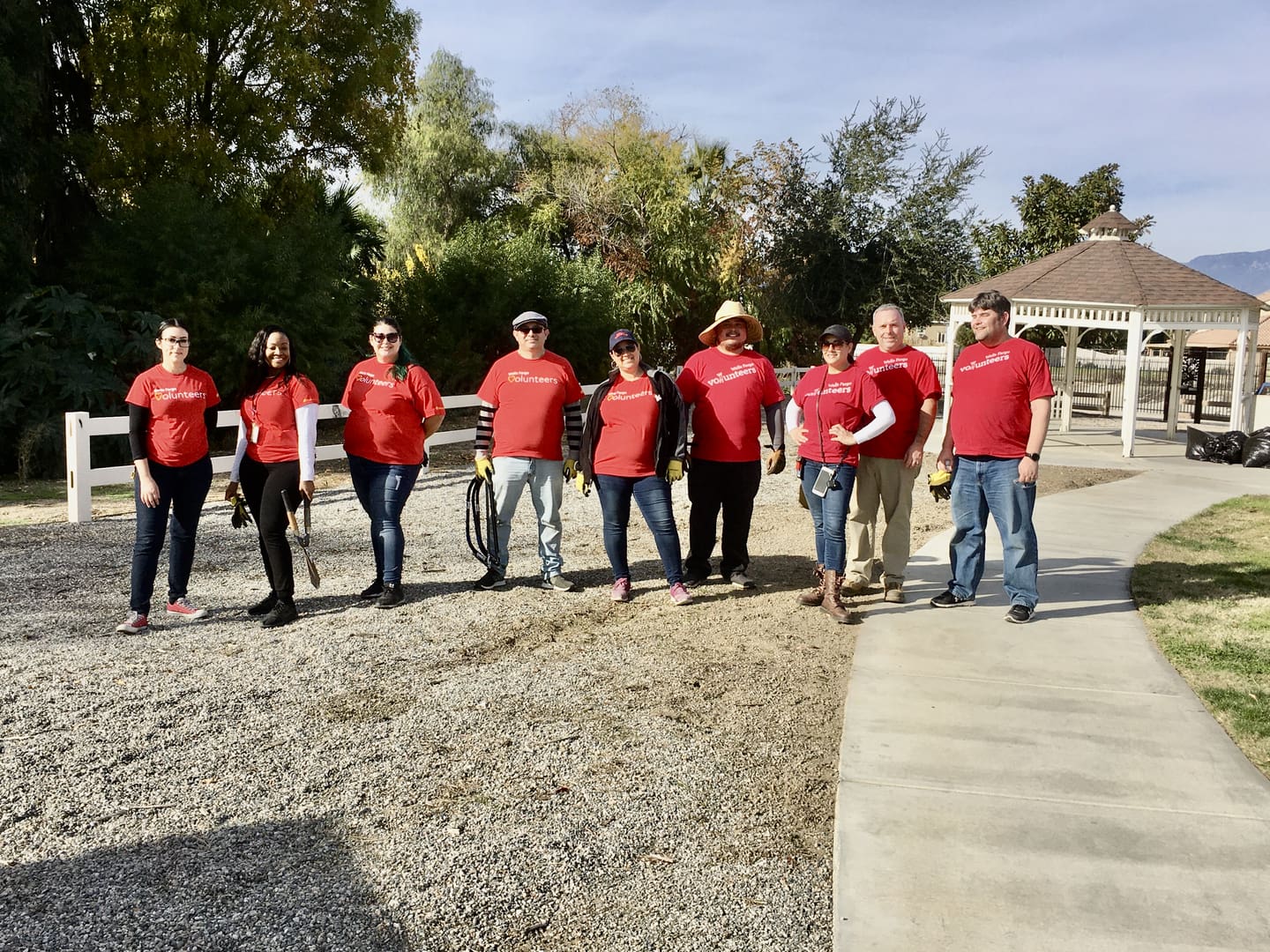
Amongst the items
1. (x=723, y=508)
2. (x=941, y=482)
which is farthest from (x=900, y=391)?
(x=723, y=508)

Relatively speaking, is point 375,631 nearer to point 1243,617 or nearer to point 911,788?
point 911,788

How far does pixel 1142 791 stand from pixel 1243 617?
131 inches

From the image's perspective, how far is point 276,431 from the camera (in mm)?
6281

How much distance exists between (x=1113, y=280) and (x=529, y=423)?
14.9m

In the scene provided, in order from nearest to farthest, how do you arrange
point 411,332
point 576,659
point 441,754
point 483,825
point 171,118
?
point 483,825, point 441,754, point 576,659, point 171,118, point 411,332

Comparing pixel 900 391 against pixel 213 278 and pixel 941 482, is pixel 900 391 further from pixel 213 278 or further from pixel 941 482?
pixel 213 278

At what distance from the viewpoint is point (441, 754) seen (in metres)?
4.47

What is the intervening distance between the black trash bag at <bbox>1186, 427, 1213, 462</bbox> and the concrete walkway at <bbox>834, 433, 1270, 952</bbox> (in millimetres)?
11590

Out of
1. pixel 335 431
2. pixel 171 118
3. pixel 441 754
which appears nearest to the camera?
pixel 441 754

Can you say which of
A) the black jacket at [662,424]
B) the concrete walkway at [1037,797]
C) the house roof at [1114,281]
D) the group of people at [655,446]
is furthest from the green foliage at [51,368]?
the house roof at [1114,281]

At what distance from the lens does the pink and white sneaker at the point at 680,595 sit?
7.03 meters

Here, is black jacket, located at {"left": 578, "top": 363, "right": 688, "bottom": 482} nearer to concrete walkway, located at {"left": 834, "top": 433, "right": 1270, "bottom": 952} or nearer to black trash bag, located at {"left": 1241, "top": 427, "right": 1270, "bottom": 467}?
concrete walkway, located at {"left": 834, "top": 433, "right": 1270, "bottom": 952}

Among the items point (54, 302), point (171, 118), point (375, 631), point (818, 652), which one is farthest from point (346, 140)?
point (818, 652)

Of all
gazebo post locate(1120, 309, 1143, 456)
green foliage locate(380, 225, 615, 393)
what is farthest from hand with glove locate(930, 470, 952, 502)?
green foliage locate(380, 225, 615, 393)
